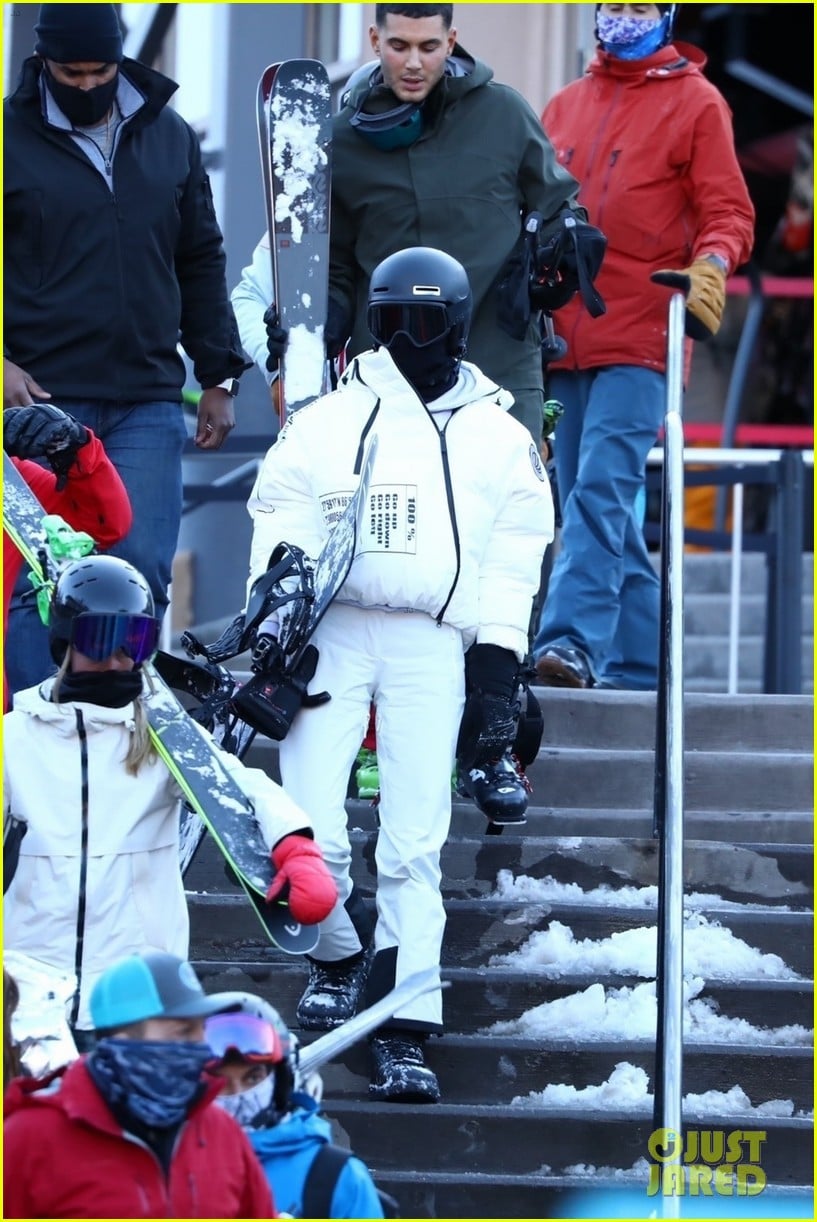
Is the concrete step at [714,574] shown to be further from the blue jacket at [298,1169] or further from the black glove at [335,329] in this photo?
the blue jacket at [298,1169]

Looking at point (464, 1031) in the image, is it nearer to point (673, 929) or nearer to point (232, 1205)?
point (673, 929)

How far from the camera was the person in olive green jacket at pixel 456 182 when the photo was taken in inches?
243

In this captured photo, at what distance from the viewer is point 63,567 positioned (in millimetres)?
4930

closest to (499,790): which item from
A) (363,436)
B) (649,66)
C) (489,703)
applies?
(489,703)

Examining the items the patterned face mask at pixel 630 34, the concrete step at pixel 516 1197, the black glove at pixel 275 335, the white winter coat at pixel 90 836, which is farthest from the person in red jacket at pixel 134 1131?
the patterned face mask at pixel 630 34

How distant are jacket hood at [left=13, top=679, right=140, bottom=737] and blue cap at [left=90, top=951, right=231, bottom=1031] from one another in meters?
0.93

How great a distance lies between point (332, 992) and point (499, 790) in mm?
609

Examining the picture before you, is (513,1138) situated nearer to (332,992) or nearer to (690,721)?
(332,992)

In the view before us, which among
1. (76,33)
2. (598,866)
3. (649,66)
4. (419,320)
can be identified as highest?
(649,66)

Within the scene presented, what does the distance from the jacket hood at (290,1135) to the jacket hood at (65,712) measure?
100 cm

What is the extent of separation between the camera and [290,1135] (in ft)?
12.5

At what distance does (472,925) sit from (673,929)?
3.17 feet

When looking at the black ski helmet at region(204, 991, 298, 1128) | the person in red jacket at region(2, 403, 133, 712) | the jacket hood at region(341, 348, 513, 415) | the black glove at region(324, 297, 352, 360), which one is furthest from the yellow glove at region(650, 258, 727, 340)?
the black ski helmet at region(204, 991, 298, 1128)

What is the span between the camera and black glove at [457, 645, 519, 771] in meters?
5.28
